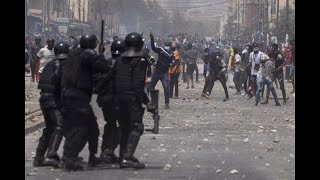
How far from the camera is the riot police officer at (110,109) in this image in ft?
34.0

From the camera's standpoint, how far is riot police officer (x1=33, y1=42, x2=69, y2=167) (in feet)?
33.9

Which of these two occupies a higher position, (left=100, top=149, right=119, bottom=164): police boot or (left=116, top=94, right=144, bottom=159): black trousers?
(left=116, top=94, right=144, bottom=159): black trousers

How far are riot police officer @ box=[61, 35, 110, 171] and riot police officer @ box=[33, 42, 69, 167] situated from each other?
0.33m

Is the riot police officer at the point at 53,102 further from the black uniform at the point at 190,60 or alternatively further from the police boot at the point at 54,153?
the black uniform at the point at 190,60

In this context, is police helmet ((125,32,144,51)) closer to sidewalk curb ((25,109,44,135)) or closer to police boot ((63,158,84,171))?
police boot ((63,158,84,171))

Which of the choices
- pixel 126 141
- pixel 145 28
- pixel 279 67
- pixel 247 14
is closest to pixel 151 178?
pixel 126 141

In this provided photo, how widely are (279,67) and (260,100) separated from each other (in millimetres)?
1489

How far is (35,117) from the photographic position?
16.4m

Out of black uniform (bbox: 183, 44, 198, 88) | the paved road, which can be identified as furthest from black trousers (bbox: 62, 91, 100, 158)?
black uniform (bbox: 183, 44, 198, 88)

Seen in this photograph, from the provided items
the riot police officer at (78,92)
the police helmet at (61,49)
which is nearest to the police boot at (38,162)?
the riot police officer at (78,92)

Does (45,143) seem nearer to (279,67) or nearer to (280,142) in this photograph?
(280,142)

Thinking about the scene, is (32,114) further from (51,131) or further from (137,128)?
(137,128)

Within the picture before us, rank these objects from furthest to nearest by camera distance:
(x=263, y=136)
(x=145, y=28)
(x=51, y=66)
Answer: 1. (x=145, y=28)
2. (x=263, y=136)
3. (x=51, y=66)

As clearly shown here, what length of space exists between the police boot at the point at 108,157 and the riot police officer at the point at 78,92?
58 centimetres
